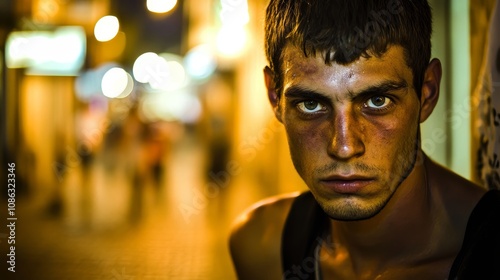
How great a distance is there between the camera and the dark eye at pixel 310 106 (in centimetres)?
197

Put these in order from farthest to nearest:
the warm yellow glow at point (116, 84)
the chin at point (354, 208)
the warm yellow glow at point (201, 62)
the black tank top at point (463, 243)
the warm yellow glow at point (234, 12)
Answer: the warm yellow glow at point (201, 62)
the warm yellow glow at point (116, 84)
the warm yellow glow at point (234, 12)
the chin at point (354, 208)
the black tank top at point (463, 243)

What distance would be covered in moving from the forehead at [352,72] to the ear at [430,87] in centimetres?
14

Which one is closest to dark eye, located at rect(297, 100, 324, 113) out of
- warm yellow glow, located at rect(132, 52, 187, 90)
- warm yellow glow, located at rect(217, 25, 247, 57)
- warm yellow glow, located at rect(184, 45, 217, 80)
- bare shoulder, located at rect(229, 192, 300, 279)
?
bare shoulder, located at rect(229, 192, 300, 279)

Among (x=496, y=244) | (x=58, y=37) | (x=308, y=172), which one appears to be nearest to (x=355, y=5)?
(x=308, y=172)

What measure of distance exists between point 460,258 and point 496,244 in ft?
0.37

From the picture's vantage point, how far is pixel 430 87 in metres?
2.09

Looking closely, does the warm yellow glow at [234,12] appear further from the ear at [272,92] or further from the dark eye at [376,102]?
the dark eye at [376,102]

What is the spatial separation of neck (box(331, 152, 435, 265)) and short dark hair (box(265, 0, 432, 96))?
1.13 feet

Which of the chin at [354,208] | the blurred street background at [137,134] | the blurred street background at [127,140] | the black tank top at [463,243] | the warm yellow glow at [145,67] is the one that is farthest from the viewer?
the warm yellow glow at [145,67]

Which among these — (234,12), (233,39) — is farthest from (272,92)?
(233,39)

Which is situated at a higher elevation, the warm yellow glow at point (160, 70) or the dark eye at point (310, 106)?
the warm yellow glow at point (160, 70)

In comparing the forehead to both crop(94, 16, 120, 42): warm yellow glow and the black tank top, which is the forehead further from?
crop(94, 16, 120, 42): warm yellow glow

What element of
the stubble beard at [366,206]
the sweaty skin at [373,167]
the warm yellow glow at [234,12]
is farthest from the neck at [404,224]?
the warm yellow glow at [234,12]

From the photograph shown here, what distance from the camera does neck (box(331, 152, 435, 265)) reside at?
84.4 inches
